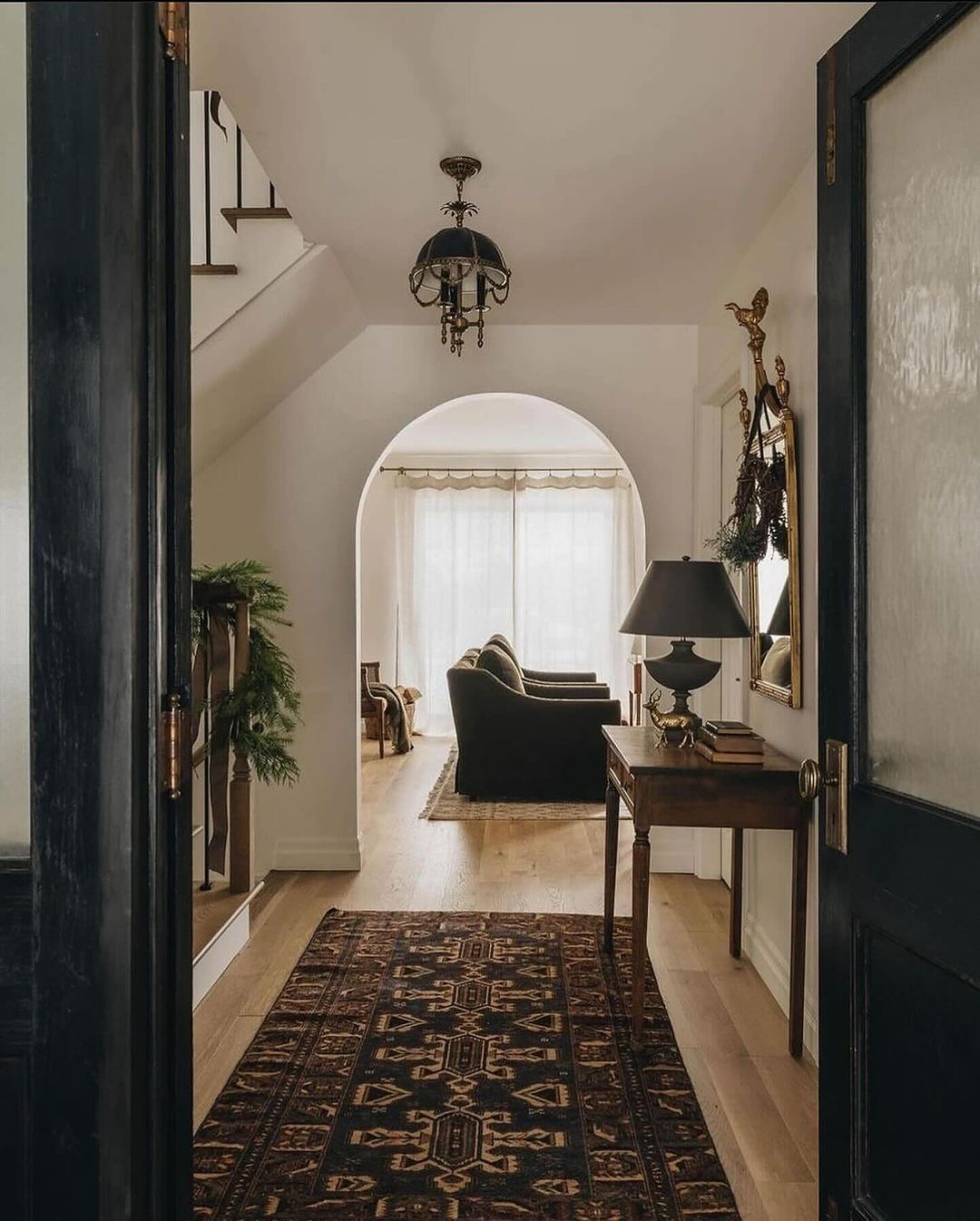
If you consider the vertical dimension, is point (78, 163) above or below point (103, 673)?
above

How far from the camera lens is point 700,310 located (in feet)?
14.1

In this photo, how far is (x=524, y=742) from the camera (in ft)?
19.9

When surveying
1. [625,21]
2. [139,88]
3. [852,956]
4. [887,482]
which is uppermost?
[625,21]

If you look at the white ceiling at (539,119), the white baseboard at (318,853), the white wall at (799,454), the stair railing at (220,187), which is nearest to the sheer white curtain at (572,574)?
the white baseboard at (318,853)

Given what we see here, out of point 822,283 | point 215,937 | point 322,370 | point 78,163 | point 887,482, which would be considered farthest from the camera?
point 322,370

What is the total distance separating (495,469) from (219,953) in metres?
6.43

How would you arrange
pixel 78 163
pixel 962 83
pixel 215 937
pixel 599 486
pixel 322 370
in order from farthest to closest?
pixel 599 486, pixel 322 370, pixel 215 937, pixel 962 83, pixel 78 163

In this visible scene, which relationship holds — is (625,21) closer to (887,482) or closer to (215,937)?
(887,482)

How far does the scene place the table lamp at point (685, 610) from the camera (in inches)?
120

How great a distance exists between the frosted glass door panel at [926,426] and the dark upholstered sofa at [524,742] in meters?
4.56

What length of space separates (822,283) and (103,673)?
1221mm

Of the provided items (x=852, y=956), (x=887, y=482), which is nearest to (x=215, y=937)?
(x=852, y=956)

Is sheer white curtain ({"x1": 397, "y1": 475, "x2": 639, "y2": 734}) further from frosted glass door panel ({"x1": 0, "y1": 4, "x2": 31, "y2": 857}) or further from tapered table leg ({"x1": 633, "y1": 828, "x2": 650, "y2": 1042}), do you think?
frosted glass door panel ({"x1": 0, "y1": 4, "x2": 31, "y2": 857})

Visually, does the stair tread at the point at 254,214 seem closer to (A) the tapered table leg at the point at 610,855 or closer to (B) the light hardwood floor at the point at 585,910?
(A) the tapered table leg at the point at 610,855
